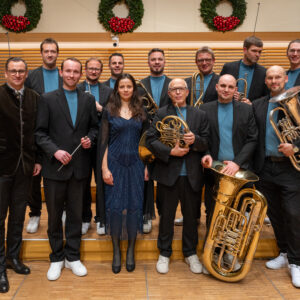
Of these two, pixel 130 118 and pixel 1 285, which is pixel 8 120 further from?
pixel 1 285

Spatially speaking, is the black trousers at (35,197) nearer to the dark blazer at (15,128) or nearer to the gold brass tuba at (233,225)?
the dark blazer at (15,128)

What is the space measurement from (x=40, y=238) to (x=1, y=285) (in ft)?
1.72

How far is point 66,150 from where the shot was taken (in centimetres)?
221

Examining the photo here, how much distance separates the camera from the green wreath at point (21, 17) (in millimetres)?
5504

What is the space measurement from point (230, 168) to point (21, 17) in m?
5.27

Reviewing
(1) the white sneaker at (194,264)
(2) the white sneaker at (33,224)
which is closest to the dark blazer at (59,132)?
(2) the white sneaker at (33,224)

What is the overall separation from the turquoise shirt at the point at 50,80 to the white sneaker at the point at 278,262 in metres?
2.45

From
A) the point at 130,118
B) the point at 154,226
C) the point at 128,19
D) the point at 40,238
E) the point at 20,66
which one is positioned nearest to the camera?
the point at 20,66

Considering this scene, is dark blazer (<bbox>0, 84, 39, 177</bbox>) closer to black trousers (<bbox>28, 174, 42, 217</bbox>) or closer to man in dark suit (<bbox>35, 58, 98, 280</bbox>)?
man in dark suit (<bbox>35, 58, 98, 280</bbox>)

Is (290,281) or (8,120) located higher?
(8,120)

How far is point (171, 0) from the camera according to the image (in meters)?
5.73

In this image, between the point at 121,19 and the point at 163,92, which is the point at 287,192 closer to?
the point at 163,92

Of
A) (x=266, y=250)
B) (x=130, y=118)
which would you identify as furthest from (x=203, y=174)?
(x=266, y=250)

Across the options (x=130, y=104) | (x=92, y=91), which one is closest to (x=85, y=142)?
(x=130, y=104)
